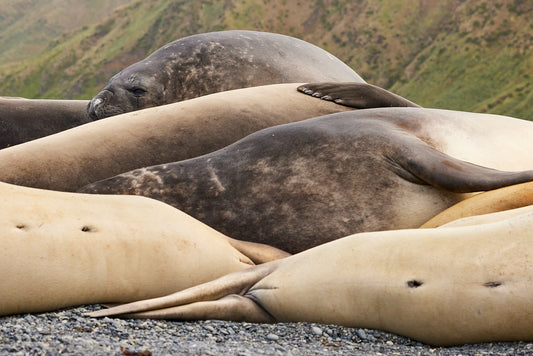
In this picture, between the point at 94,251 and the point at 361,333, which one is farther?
the point at 94,251

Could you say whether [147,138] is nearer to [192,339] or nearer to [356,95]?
[356,95]

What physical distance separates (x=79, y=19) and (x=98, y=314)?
14144 cm

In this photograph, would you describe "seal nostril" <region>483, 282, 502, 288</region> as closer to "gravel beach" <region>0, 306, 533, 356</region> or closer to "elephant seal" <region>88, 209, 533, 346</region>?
"elephant seal" <region>88, 209, 533, 346</region>

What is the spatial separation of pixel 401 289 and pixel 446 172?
4.38 feet

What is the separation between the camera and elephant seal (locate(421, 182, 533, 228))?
386 centimetres

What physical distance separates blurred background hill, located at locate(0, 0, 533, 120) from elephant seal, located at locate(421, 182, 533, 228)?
48.8 metres

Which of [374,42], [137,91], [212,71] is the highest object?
[212,71]

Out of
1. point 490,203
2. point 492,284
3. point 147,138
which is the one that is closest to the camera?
point 492,284

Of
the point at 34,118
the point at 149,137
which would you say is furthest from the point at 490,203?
the point at 34,118

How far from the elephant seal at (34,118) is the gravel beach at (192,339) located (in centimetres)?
405

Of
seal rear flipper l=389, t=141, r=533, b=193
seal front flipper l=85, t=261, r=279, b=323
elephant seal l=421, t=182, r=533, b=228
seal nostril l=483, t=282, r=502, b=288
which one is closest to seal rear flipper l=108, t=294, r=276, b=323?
seal front flipper l=85, t=261, r=279, b=323

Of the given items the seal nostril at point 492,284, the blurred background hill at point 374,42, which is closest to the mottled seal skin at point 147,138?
the seal nostril at point 492,284

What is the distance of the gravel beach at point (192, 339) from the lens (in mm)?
2658

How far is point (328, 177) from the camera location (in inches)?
177
